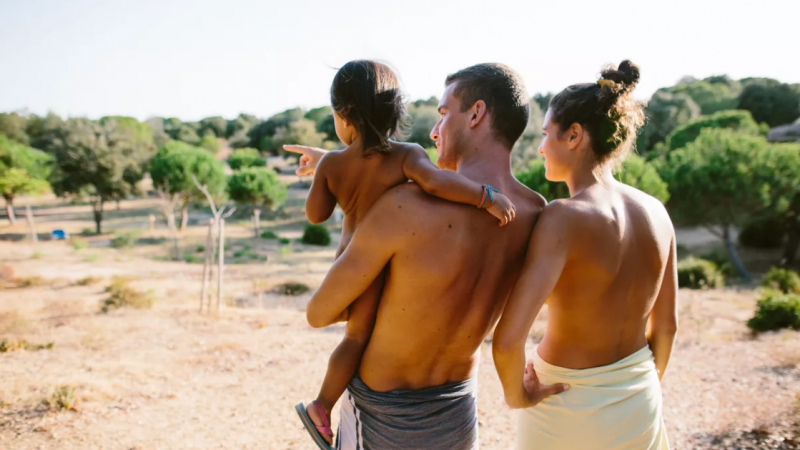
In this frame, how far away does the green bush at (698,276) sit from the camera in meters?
14.0

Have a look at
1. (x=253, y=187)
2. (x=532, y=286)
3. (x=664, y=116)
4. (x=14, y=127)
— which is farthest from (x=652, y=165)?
(x=14, y=127)

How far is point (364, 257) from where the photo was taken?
1.44 meters

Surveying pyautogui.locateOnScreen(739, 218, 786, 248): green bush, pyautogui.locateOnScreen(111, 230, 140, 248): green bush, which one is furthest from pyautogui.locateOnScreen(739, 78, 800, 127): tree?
pyautogui.locateOnScreen(111, 230, 140, 248): green bush

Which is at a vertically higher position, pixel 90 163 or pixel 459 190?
pixel 90 163

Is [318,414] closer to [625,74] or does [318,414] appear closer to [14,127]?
[625,74]

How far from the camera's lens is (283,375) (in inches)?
248

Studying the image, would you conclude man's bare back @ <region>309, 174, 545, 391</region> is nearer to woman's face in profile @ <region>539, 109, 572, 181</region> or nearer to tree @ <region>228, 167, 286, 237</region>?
woman's face in profile @ <region>539, 109, 572, 181</region>

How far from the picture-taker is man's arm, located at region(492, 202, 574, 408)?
4.80 ft

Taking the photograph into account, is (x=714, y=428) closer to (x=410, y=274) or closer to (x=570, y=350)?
(x=570, y=350)

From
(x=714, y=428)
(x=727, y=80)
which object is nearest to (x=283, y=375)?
(x=714, y=428)

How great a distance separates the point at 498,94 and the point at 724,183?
1931 cm

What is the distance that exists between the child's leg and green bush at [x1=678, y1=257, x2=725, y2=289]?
14807 millimetres

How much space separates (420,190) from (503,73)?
454 mm

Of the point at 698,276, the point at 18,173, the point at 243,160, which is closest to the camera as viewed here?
the point at 698,276
